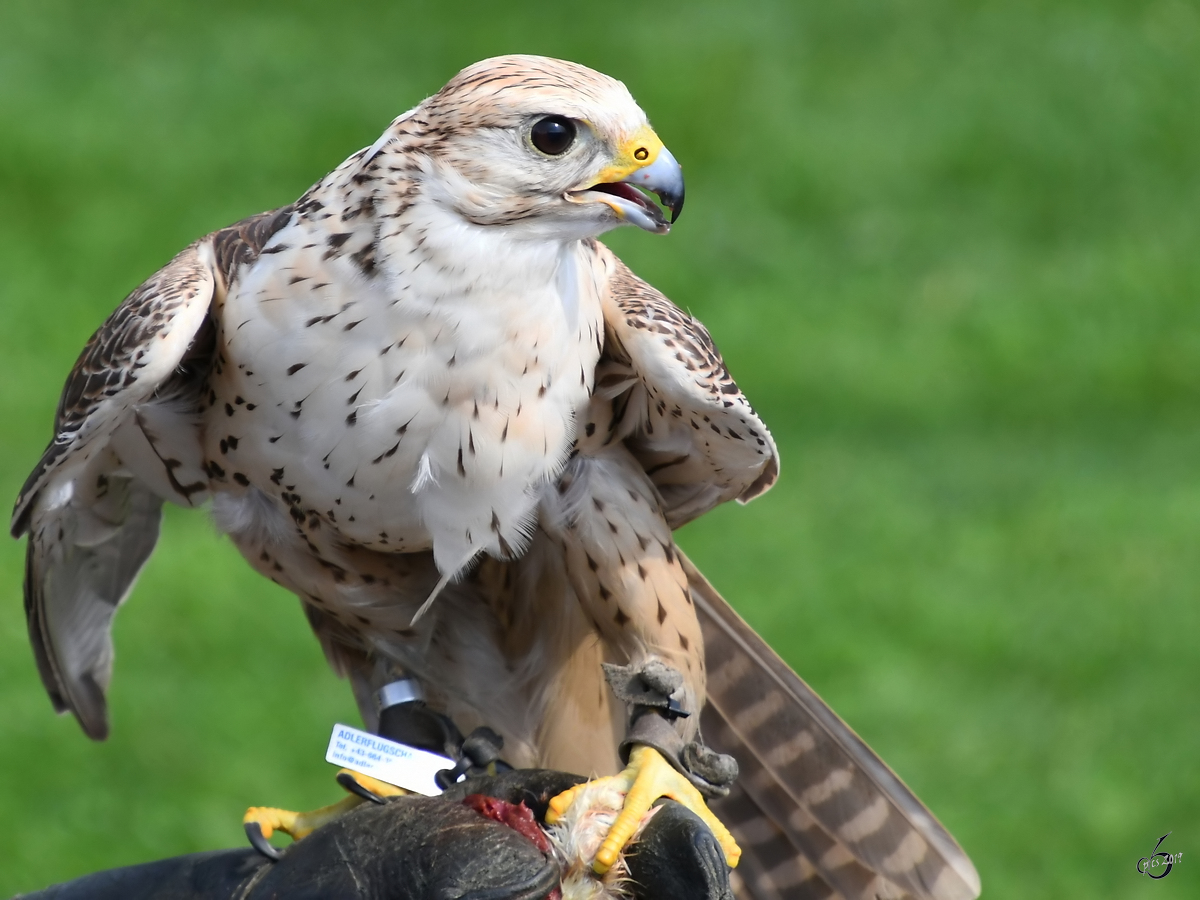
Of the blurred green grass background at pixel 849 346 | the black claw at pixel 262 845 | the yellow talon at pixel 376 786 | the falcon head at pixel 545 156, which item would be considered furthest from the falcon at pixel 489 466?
the blurred green grass background at pixel 849 346

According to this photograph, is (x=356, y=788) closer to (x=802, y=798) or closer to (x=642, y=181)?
(x=802, y=798)

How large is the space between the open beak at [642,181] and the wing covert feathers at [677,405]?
0.34m

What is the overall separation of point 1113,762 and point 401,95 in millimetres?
5089

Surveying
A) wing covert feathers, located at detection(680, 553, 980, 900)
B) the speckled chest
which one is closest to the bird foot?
the speckled chest

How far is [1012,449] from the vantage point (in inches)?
288

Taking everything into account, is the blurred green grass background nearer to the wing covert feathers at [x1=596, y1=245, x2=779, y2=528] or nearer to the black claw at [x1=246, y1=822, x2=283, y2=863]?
the black claw at [x1=246, y1=822, x2=283, y2=863]

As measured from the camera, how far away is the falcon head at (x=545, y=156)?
2.73m

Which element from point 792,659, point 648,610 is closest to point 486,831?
point 648,610

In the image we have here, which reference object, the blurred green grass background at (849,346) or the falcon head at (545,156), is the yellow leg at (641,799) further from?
the blurred green grass background at (849,346)

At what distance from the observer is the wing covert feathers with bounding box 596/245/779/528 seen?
10.0 ft

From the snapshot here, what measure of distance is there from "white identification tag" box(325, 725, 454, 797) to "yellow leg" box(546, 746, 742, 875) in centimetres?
29

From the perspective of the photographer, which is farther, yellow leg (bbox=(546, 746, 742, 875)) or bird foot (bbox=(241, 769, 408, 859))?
bird foot (bbox=(241, 769, 408, 859))

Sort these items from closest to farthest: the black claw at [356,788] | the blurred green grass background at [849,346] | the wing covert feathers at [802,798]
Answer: the black claw at [356,788], the wing covert feathers at [802,798], the blurred green grass background at [849,346]

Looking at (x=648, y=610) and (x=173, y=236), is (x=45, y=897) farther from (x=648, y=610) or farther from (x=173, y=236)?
(x=173, y=236)
